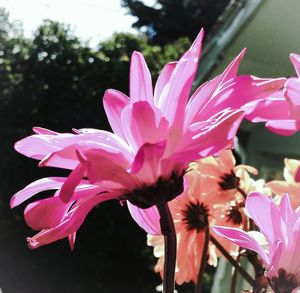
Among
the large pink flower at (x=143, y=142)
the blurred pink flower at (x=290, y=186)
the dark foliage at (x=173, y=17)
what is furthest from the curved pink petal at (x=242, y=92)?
the dark foliage at (x=173, y=17)

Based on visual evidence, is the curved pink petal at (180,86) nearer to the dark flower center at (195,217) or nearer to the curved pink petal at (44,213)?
the curved pink petal at (44,213)

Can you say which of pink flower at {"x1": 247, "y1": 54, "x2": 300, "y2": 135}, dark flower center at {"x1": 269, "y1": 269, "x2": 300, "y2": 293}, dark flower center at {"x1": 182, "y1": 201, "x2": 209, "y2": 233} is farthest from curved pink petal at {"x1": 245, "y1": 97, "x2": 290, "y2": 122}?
dark flower center at {"x1": 182, "y1": 201, "x2": 209, "y2": 233}

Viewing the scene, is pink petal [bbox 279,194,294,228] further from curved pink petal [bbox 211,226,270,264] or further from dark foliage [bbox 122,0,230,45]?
dark foliage [bbox 122,0,230,45]

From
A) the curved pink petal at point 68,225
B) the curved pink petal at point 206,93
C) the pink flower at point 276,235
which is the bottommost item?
the pink flower at point 276,235

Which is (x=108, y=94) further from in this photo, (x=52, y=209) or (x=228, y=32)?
(x=228, y=32)

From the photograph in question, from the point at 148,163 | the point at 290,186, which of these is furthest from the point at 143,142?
the point at 290,186

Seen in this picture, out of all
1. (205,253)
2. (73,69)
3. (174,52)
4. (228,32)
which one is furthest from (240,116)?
(174,52)

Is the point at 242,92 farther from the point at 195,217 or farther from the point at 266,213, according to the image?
the point at 195,217
